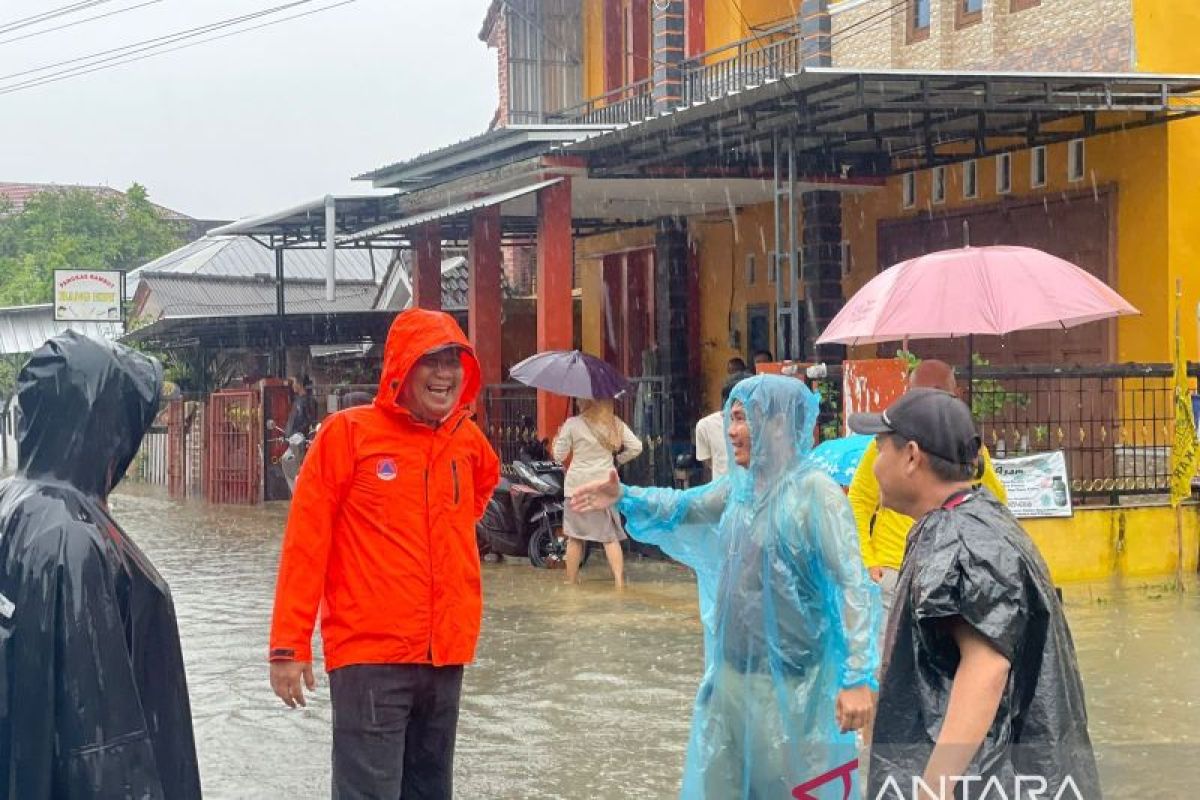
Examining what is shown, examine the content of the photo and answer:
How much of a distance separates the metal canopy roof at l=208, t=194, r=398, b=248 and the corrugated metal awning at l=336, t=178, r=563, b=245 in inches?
10.3

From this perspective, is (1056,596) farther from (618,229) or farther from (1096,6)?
(618,229)

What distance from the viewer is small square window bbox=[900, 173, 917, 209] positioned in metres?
17.6

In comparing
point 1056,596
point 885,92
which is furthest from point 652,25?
point 1056,596

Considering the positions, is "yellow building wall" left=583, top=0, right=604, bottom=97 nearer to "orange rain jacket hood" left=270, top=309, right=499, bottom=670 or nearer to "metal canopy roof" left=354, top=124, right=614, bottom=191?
"metal canopy roof" left=354, top=124, right=614, bottom=191

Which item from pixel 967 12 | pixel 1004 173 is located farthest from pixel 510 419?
pixel 967 12

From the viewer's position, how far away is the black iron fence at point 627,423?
15.6 meters

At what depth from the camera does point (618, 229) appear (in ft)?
73.5

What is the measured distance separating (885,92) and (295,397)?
11.8 metres

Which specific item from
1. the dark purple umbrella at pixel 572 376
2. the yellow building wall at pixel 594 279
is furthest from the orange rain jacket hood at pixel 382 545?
the yellow building wall at pixel 594 279

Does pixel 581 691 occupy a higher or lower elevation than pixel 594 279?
lower

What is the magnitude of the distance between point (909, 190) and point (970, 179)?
118 cm

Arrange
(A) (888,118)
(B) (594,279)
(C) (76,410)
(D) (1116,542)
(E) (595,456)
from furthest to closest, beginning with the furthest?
(B) (594,279), (A) (888,118), (E) (595,456), (D) (1116,542), (C) (76,410)

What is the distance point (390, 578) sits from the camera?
4.86 metres

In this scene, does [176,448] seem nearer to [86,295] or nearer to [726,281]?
[86,295]
